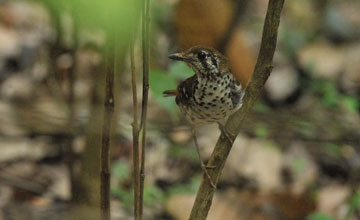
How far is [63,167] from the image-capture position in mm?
4109

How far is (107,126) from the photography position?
4.91 feet

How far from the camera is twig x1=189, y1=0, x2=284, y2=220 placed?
145cm

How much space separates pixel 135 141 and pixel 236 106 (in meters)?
0.80

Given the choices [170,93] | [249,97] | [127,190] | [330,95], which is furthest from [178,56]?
[330,95]

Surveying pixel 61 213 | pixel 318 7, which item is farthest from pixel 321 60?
pixel 61 213

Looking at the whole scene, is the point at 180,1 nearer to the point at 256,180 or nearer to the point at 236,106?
the point at 256,180

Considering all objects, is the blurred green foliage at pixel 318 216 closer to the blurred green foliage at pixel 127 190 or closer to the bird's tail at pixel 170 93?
the blurred green foliage at pixel 127 190

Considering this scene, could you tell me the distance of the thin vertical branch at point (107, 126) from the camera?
1399 mm

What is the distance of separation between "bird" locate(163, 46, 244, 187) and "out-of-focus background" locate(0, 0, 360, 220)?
194 mm

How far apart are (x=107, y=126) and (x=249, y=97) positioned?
1.15ft

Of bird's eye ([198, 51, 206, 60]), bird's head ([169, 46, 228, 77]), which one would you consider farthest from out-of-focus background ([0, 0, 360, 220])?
bird's eye ([198, 51, 206, 60])

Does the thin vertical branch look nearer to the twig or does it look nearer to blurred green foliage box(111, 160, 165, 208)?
the twig

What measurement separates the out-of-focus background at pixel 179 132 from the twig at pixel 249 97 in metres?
0.84

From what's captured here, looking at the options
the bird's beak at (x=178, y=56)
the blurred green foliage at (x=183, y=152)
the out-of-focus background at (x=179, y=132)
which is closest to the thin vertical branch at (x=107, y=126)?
the bird's beak at (x=178, y=56)
